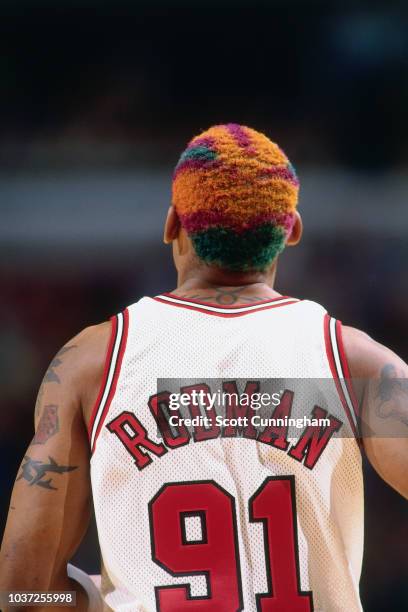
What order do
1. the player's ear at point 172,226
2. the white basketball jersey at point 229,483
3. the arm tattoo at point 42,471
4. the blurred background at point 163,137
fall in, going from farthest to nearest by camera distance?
the blurred background at point 163,137, the player's ear at point 172,226, the arm tattoo at point 42,471, the white basketball jersey at point 229,483

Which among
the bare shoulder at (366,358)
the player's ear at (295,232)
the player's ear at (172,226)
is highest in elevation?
the player's ear at (172,226)

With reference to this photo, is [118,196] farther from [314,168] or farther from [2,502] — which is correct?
[2,502]

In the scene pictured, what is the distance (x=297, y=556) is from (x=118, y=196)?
278 cm

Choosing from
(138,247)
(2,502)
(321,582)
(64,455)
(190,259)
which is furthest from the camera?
(138,247)

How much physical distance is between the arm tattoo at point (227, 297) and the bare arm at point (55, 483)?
0.21 metres

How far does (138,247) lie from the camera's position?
408 cm

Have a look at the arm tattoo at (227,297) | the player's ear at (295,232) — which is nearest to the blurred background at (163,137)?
the player's ear at (295,232)

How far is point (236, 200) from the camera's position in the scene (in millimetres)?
1775

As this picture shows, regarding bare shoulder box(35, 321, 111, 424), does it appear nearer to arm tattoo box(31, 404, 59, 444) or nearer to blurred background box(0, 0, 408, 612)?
arm tattoo box(31, 404, 59, 444)

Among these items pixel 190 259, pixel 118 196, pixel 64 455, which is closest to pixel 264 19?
pixel 118 196

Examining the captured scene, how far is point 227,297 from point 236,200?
20 centimetres

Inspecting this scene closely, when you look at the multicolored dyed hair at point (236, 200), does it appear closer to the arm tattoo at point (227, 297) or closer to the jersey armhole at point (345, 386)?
the arm tattoo at point (227, 297)

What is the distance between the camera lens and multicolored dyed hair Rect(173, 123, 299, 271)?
1779 millimetres

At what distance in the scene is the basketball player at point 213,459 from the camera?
5.28 feet
